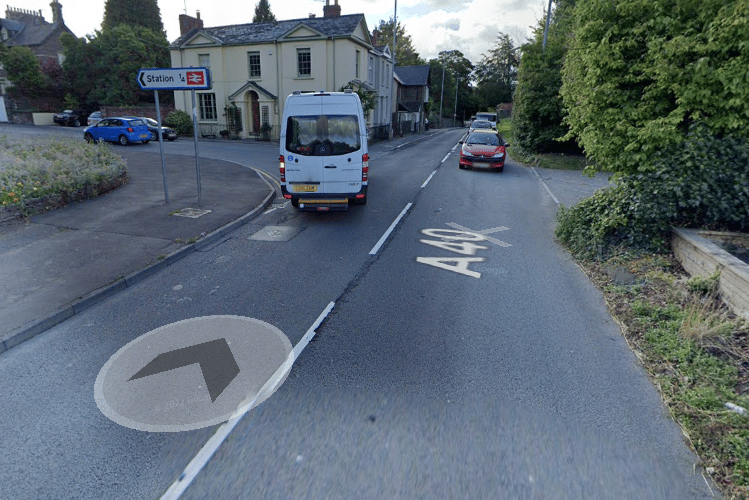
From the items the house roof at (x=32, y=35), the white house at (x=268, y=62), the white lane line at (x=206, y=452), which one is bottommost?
the white lane line at (x=206, y=452)

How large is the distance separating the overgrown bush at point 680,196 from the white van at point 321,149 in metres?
5.17

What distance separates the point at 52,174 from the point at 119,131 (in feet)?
49.7

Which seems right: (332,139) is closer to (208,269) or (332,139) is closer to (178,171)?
(208,269)

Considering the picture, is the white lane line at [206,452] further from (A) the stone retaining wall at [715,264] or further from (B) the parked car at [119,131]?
(B) the parked car at [119,131]

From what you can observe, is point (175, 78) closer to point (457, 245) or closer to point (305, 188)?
point (305, 188)

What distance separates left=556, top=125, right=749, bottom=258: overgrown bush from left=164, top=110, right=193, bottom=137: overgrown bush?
31440 millimetres

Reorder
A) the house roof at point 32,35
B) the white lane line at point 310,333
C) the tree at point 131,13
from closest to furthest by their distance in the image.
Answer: the white lane line at point 310,333 < the house roof at point 32,35 < the tree at point 131,13

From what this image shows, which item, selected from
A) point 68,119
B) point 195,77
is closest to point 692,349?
point 195,77

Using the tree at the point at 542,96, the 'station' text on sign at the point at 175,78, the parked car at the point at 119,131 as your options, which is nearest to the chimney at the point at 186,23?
the parked car at the point at 119,131

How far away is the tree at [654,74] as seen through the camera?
606 cm

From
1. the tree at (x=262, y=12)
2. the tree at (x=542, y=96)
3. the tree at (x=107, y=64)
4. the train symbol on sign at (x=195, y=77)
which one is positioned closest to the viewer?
the train symbol on sign at (x=195, y=77)

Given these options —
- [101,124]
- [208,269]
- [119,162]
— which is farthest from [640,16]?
[101,124]

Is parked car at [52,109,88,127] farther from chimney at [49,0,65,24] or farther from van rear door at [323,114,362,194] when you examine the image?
van rear door at [323,114,362,194]

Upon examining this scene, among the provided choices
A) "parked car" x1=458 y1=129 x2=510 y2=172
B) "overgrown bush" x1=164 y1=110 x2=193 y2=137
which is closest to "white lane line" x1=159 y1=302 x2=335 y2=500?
"parked car" x1=458 y1=129 x2=510 y2=172
